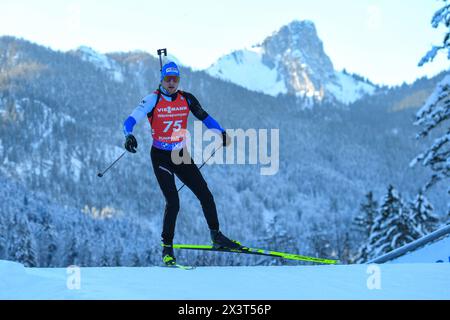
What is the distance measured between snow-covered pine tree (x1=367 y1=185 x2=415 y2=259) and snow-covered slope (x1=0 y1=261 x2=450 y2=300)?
20887mm

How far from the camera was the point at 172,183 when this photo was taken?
714 centimetres

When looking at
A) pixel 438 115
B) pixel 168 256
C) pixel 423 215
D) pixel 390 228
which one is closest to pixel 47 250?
pixel 423 215

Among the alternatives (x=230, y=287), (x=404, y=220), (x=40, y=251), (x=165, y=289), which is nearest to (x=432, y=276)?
(x=230, y=287)

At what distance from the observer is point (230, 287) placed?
4730 mm

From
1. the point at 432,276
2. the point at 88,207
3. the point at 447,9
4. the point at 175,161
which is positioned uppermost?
the point at 88,207

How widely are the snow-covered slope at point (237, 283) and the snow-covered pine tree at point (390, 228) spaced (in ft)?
68.5

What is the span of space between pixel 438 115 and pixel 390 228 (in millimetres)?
14289

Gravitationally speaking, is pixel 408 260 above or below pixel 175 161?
below

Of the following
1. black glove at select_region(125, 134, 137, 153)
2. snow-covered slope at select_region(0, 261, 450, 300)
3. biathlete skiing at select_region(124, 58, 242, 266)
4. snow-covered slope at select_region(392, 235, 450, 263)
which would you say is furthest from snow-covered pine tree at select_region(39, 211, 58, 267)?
snow-covered slope at select_region(0, 261, 450, 300)

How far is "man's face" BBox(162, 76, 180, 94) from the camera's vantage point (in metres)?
7.12
